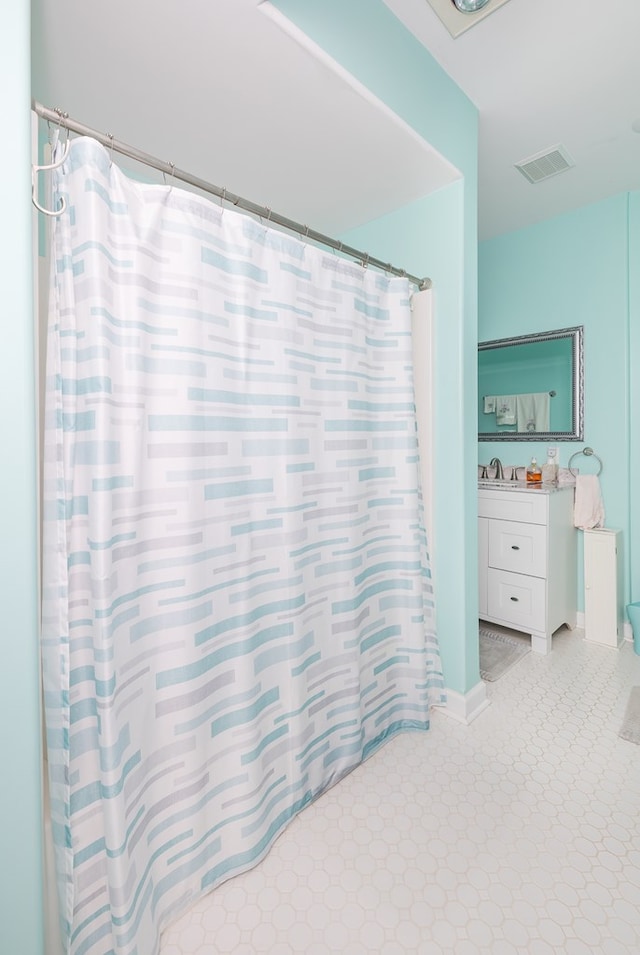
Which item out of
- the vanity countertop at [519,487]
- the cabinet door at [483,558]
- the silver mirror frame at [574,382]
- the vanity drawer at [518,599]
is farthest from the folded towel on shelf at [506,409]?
the vanity drawer at [518,599]

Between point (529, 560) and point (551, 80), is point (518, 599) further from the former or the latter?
point (551, 80)

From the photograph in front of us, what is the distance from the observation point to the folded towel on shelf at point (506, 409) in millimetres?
3039

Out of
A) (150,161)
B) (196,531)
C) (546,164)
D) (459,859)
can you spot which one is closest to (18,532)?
(196,531)

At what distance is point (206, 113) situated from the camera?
1486 mm

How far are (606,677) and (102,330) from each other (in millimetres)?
2629

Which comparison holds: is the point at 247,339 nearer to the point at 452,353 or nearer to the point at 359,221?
the point at 452,353

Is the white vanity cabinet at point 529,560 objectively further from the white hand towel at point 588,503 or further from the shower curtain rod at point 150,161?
the shower curtain rod at point 150,161

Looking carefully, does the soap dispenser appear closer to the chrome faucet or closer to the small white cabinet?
the chrome faucet

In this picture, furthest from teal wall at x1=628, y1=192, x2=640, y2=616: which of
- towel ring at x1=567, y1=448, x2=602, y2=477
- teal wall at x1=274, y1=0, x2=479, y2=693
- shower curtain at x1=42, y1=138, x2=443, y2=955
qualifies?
shower curtain at x1=42, y1=138, x2=443, y2=955

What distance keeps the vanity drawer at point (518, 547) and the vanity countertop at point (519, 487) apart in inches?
7.5

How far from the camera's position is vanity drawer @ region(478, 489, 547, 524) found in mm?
2446

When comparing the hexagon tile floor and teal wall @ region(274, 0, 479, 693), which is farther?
teal wall @ region(274, 0, 479, 693)

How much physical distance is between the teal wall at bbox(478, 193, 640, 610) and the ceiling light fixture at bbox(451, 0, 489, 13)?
171cm

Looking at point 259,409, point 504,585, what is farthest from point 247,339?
point 504,585
